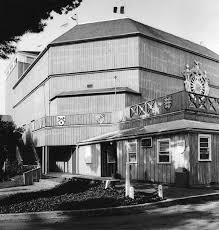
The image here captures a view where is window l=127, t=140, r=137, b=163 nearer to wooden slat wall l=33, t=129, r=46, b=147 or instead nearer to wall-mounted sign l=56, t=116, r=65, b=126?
wall-mounted sign l=56, t=116, r=65, b=126

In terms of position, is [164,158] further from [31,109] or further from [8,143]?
[31,109]

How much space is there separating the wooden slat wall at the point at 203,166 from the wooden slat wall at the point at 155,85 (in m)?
15.3

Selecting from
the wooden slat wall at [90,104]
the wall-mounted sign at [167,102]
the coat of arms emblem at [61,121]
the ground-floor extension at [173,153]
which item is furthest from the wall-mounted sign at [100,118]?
the wall-mounted sign at [167,102]

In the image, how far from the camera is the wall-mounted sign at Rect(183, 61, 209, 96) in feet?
126

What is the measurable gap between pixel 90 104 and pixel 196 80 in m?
14.0

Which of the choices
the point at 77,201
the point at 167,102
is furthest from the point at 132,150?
the point at 77,201

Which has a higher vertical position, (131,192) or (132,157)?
(132,157)

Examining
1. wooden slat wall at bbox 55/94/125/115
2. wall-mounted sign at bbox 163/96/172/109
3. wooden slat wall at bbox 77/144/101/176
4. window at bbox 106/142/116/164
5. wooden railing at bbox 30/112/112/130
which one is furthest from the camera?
wooden slat wall at bbox 55/94/125/115

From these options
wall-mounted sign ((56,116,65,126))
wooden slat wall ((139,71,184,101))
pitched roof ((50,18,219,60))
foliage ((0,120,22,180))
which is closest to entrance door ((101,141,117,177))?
wall-mounted sign ((56,116,65,126))

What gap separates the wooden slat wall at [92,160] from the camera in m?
25.2

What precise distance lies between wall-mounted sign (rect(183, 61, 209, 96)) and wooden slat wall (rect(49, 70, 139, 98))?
7.76 meters

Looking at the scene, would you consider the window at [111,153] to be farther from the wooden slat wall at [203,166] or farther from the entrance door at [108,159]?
the wooden slat wall at [203,166]

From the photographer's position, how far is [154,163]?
1927 cm

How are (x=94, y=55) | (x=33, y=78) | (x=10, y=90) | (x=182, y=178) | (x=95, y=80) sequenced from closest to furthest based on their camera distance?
(x=182, y=178), (x=95, y=80), (x=94, y=55), (x=33, y=78), (x=10, y=90)
